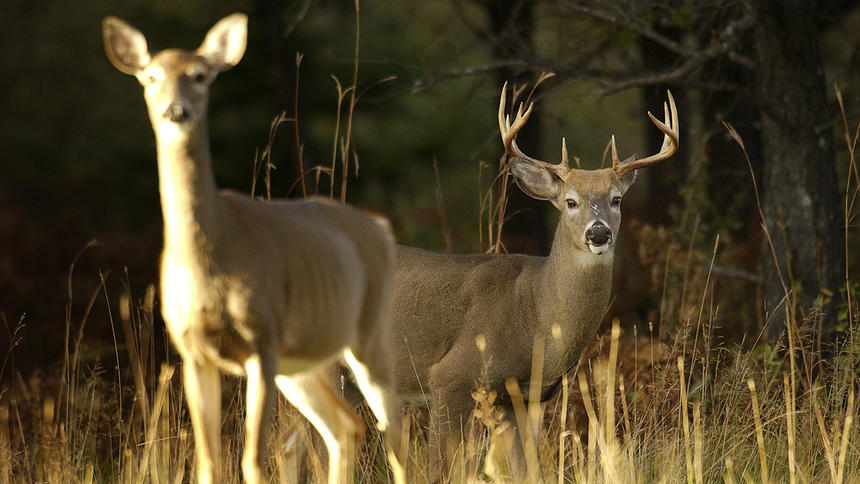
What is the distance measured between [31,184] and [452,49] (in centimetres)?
901

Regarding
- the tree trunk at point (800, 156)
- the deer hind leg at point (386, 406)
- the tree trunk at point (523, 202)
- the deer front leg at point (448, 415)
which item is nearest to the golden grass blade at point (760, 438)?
the deer hind leg at point (386, 406)

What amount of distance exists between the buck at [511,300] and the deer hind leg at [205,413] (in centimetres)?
279

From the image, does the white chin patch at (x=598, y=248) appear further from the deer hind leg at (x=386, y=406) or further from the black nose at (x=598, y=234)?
the deer hind leg at (x=386, y=406)

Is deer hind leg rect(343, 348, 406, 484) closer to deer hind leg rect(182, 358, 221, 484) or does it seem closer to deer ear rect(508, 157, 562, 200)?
deer hind leg rect(182, 358, 221, 484)

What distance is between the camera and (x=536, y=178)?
5.69 meters

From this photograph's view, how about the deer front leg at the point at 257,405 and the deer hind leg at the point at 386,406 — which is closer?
the deer front leg at the point at 257,405

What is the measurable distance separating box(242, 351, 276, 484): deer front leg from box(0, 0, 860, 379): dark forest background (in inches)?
95.4

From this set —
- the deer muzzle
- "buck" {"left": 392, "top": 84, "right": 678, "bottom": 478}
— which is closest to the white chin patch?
"buck" {"left": 392, "top": 84, "right": 678, "bottom": 478}

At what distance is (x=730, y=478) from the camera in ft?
12.4

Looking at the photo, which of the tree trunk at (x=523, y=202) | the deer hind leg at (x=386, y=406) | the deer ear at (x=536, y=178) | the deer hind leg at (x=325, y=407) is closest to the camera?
the deer hind leg at (x=386, y=406)

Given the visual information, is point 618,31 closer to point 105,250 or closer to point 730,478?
point 730,478

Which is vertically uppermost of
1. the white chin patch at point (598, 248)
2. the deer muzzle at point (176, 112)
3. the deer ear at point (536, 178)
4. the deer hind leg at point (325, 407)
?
the deer muzzle at point (176, 112)

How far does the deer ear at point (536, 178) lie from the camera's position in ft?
18.6

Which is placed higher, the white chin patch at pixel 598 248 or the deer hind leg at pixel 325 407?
the white chin patch at pixel 598 248
